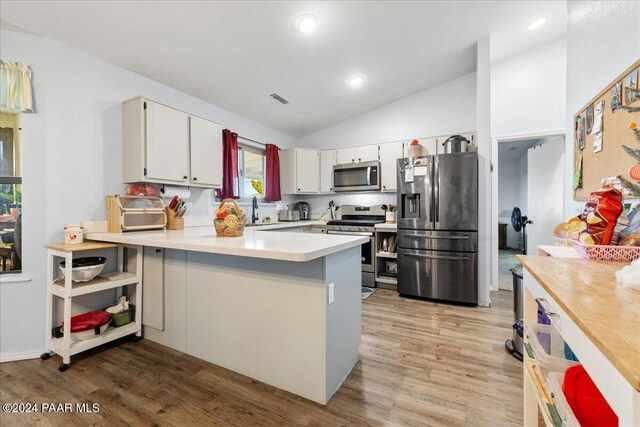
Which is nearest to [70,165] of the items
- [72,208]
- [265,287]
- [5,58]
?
[72,208]

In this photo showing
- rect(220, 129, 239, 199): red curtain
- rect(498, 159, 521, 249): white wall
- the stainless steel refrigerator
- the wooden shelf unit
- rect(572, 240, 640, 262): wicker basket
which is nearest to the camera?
rect(572, 240, 640, 262): wicker basket

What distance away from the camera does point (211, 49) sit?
8.39 feet

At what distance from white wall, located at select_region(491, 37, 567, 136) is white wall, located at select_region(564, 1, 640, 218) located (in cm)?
158

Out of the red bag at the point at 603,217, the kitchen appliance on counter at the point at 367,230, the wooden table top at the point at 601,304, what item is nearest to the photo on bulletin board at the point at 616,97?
the red bag at the point at 603,217

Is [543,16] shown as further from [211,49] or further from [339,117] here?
[211,49]

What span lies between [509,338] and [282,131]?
420 centimetres

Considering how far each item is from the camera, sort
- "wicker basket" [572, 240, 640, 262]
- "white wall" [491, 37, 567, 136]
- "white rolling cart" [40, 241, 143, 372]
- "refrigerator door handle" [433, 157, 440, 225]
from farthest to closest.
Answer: "white wall" [491, 37, 567, 136], "refrigerator door handle" [433, 157, 440, 225], "white rolling cart" [40, 241, 143, 372], "wicker basket" [572, 240, 640, 262]

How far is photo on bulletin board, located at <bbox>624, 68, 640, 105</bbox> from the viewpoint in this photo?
48.3 inches

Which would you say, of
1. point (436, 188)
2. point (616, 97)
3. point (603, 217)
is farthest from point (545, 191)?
point (603, 217)

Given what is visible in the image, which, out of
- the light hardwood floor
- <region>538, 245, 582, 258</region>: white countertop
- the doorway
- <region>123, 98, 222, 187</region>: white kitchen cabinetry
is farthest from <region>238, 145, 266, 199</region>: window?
<region>538, 245, 582, 258</region>: white countertop

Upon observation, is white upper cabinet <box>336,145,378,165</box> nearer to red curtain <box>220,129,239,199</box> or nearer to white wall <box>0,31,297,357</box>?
red curtain <box>220,129,239,199</box>

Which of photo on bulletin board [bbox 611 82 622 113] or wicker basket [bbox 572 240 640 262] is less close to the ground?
photo on bulletin board [bbox 611 82 622 113]

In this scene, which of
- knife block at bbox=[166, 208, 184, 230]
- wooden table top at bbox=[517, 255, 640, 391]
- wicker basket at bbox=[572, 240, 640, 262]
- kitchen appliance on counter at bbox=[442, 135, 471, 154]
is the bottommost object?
wooden table top at bbox=[517, 255, 640, 391]

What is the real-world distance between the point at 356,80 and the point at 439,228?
7.13ft
